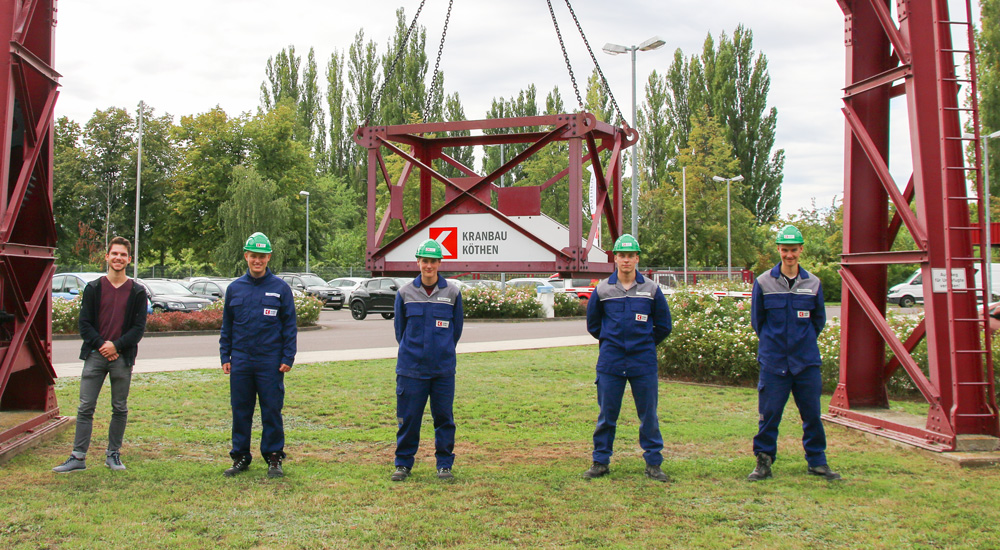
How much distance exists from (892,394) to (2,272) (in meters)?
10.1

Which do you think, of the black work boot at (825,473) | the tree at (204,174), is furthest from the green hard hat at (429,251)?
the tree at (204,174)

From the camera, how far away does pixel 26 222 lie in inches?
321

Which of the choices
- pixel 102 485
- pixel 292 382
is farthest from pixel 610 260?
pixel 292 382

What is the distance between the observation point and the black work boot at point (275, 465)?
6.43 metres

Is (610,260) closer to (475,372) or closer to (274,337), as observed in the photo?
(274,337)

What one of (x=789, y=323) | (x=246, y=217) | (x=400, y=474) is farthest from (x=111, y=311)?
(x=246, y=217)

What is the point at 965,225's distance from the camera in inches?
294

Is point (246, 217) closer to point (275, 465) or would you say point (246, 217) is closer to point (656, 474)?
point (275, 465)

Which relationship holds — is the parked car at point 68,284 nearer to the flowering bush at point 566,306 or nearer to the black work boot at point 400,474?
the flowering bush at point 566,306

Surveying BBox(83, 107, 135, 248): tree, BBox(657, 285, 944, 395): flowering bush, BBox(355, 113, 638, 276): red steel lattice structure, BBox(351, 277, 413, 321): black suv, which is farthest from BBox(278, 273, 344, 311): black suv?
BBox(355, 113, 638, 276): red steel lattice structure

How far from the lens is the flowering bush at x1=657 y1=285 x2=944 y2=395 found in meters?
11.3

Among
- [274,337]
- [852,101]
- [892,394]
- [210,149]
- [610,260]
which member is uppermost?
[210,149]

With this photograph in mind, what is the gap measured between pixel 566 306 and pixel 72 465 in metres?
25.1

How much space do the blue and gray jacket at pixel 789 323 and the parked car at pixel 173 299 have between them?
21573 millimetres
